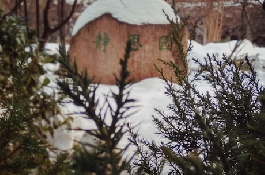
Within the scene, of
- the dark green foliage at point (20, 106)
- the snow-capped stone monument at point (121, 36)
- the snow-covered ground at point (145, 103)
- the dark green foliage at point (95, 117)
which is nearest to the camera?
the dark green foliage at point (95, 117)

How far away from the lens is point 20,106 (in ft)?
1.36

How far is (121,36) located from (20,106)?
5706mm

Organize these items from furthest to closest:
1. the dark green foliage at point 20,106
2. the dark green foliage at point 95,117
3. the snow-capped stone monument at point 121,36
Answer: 1. the snow-capped stone monument at point 121,36
2. the dark green foliage at point 20,106
3. the dark green foliage at point 95,117

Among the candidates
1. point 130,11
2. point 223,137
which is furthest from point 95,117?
point 130,11

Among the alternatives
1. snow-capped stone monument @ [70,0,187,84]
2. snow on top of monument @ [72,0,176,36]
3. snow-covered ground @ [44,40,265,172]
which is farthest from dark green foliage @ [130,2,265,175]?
snow on top of monument @ [72,0,176,36]

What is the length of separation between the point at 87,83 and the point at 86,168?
0.06m

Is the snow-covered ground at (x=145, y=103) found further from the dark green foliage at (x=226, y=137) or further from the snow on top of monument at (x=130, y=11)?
the snow on top of monument at (x=130, y=11)

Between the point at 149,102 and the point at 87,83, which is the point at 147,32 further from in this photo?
the point at 87,83

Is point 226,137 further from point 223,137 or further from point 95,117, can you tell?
point 95,117

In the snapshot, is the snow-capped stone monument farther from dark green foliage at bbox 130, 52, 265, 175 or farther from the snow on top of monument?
dark green foliage at bbox 130, 52, 265, 175

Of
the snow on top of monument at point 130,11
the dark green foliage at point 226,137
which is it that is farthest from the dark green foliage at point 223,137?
the snow on top of monument at point 130,11

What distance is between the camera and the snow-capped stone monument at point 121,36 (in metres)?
5.95

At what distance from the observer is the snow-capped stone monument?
19.5 feet

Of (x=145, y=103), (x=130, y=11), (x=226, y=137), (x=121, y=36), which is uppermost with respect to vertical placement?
(x=130, y=11)
